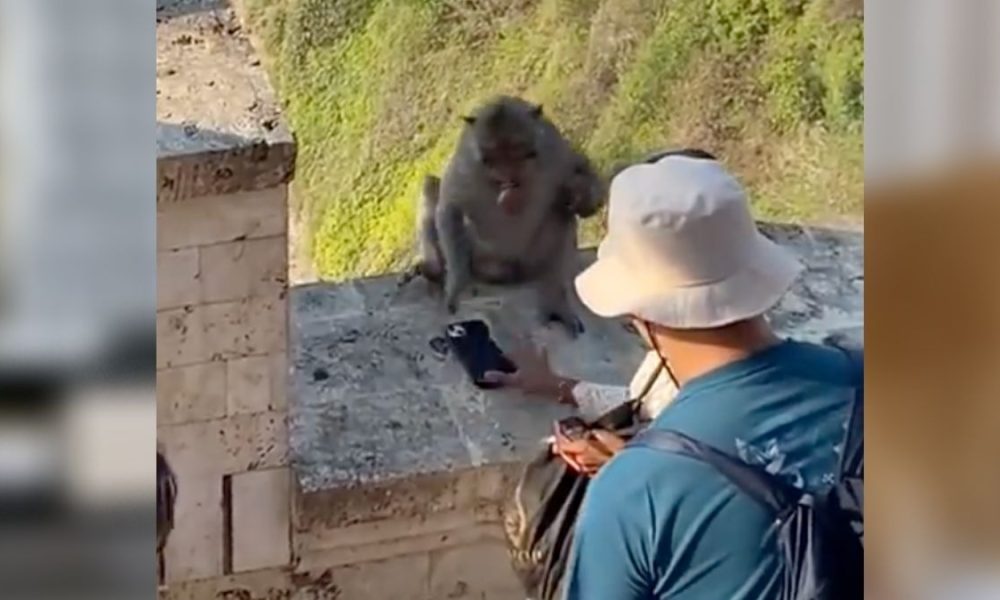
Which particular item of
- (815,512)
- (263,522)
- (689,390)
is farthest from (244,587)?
(815,512)

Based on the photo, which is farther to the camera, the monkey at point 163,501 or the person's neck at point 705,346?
the person's neck at point 705,346

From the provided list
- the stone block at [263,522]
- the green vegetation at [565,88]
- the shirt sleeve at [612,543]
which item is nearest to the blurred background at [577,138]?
the green vegetation at [565,88]

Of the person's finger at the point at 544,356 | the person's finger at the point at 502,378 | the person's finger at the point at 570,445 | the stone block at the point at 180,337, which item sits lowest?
the person's finger at the point at 570,445

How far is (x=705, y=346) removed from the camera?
6.32 feet

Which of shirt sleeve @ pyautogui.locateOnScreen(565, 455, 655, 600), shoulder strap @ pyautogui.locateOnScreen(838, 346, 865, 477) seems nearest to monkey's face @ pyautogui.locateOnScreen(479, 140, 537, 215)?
shirt sleeve @ pyautogui.locateOnScreen(565, 455, 655, 600)

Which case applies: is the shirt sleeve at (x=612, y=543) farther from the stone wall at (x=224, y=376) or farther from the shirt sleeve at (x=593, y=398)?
the stone wall at (x=224, y=376)

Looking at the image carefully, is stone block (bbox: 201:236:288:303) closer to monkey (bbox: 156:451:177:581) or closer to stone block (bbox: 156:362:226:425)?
stone block (bbox: 156:362:226:425)

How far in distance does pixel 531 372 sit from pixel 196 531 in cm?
43

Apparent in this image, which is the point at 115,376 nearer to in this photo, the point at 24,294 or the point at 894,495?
the point at 24,294

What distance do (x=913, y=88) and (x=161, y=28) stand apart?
0.92 meters

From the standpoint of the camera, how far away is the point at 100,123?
5.69ft

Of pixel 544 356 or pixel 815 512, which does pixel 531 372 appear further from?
pixel 815 512

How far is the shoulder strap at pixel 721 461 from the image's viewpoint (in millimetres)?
1910

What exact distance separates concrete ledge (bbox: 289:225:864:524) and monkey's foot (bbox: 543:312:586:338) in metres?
0.01
